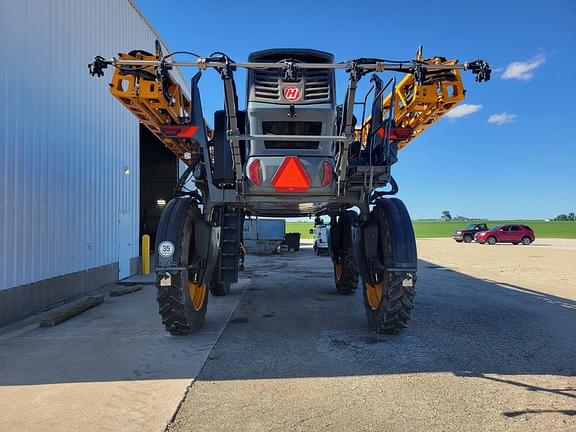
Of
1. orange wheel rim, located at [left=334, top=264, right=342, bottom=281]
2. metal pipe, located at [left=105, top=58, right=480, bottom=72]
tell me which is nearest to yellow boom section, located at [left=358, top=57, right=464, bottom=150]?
metal pipe, located at [left=105, top=58, right=480, bottom=72]

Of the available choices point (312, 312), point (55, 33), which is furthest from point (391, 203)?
point (55, 33)

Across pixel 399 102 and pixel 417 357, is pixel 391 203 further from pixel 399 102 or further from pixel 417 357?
pixel 417 357

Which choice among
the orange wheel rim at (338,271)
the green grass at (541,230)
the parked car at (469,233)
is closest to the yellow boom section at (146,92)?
the orange wheel rim at (338,271)

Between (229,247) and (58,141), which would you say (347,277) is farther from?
(58,141)

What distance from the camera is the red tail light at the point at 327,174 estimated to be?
16.7 feet

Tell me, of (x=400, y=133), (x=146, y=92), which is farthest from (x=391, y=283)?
(x=146, y=92)

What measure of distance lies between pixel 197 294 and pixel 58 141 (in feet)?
15.3

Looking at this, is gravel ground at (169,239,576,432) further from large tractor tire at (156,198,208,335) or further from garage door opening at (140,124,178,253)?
garage door opening at (140,124,178,253)

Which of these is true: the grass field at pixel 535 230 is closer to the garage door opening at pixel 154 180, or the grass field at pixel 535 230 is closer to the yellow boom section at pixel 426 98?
the garage door opening at pixel 154 180

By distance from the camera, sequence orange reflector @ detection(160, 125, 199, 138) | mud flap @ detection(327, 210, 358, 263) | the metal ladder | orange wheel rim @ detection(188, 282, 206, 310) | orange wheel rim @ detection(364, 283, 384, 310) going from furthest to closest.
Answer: mud flap @ detection(327, 210, 358, 263) → the metal ladder → orange wheel rim @ detection(188, 282, 206, 310) → orange wheel rim @ detection(364, 283, 384, 310) → orange reflector @ detection(160, 125, 199, 138)

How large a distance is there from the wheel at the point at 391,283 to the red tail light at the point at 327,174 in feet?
3.36

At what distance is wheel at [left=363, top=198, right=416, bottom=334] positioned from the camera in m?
5.15

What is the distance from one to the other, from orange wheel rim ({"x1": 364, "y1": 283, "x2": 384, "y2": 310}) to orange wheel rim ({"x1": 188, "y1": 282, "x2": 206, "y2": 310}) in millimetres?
2311

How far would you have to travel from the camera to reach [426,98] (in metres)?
5.19
